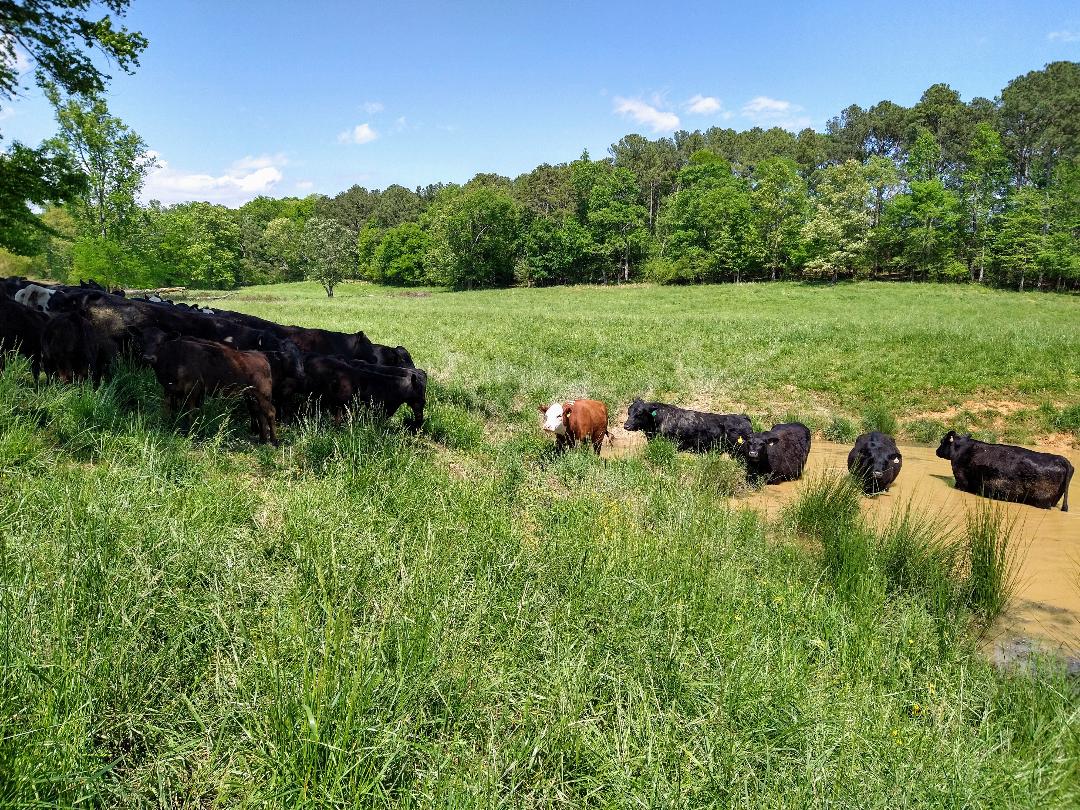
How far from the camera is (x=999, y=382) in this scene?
16.3m

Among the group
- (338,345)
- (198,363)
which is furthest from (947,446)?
(198,363)

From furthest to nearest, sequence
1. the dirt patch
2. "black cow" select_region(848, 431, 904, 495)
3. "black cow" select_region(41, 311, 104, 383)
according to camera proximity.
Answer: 1. the dirt patch
2. "black cow" select_region(848, 431, 904, 495)
3. "black cow" select_region(41, 311, 104, 383)

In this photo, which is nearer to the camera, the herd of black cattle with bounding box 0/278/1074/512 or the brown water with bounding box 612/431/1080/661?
the brown water with bounding box 612/431/1080/661

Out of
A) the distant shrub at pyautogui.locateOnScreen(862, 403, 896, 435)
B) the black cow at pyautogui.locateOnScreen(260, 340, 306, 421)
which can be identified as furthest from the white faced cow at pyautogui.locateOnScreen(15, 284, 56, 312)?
the distant shrub at pyautogui.locateOnScreen(862, 403, 896, 435)

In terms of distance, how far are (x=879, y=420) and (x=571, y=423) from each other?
30.3 feet

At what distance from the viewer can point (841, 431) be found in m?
14.1

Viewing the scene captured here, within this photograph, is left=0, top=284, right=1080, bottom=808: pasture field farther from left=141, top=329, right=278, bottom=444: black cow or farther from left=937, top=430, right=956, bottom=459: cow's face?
left=937, top=430, right=956, bottom=459: cow's face

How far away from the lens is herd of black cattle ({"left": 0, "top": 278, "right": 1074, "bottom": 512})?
8.78 meters

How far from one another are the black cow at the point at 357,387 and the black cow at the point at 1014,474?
10.2 m

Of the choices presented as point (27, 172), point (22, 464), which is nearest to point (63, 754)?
point (22, 464)

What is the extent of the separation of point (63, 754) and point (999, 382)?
69.4ft

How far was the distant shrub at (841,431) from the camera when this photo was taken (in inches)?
551

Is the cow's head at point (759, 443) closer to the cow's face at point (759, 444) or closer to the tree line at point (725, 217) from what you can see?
the cow's face at point (759, 444)

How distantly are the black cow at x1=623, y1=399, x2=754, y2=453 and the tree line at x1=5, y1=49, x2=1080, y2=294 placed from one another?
46781 mm
